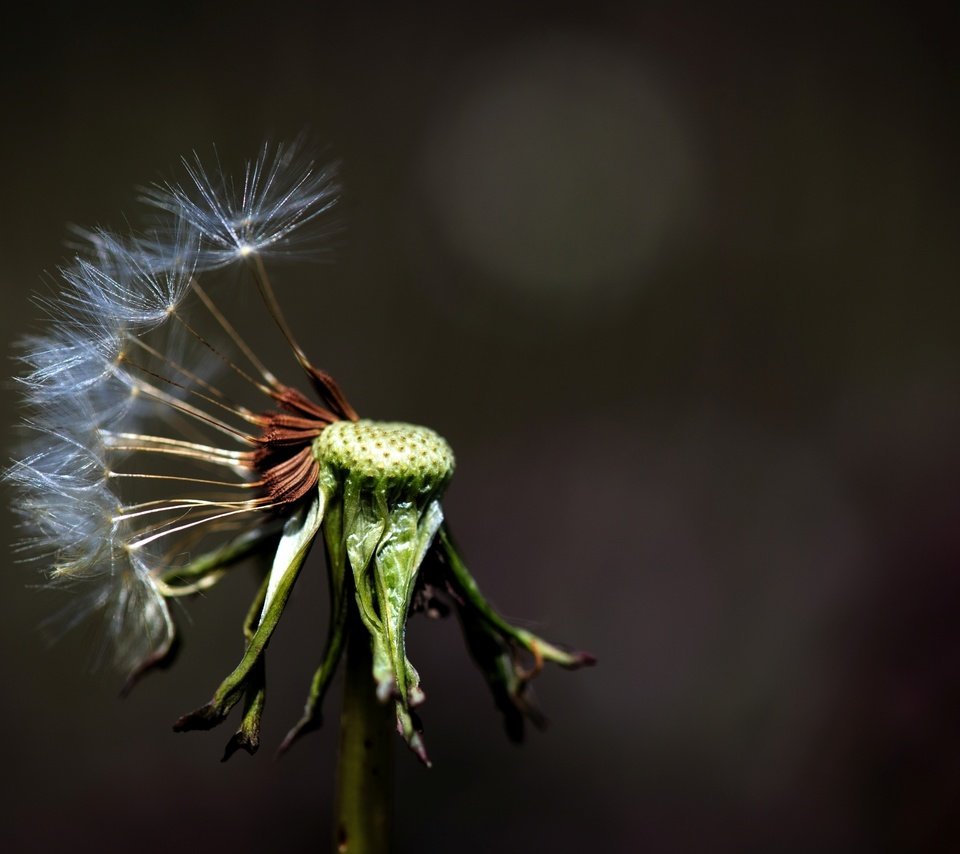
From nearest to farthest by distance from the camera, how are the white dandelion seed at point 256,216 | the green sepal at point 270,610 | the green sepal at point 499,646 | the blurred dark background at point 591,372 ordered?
the green sepal at point 270,610 < the green sepal at point 499,646 < the white dandelion seed at point 256,216 < the blurred dark background at point 591,372

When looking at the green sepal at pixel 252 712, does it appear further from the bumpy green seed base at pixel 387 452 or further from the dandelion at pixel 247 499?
the bumpy green seed base at pixel 387 452

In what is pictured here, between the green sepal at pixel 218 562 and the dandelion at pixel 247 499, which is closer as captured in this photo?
the dandelion at pixel 247 499

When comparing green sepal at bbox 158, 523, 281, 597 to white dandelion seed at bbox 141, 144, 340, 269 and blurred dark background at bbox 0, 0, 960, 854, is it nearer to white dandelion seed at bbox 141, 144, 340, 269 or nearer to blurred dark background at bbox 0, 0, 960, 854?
white dandelion seed at bbox 141, 144, 340, 269

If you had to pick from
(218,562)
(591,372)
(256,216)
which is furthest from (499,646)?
(591,372)

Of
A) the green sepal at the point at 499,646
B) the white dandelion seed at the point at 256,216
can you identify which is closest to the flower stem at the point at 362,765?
the green sepal at the point at 499,646

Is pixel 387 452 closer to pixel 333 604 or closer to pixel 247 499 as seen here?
pixel 333 604

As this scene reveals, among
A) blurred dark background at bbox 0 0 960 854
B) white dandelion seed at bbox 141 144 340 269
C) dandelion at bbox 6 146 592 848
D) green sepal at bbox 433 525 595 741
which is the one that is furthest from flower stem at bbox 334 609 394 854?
blurred dark background at bbox 0 0 960 854

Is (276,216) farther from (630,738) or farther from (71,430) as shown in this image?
(630,738)
